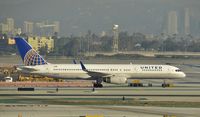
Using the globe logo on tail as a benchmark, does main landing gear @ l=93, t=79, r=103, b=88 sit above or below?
A: below

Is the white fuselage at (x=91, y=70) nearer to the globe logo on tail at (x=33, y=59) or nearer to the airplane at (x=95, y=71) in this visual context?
the airplane at (x=95, y=71)

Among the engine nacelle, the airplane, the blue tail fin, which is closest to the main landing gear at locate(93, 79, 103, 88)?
the airplane

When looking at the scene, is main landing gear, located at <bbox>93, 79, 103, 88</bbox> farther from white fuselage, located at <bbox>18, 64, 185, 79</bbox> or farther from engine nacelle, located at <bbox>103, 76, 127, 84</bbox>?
white fuselage, located at <bbox>18, 64, 185, 79</bbox>

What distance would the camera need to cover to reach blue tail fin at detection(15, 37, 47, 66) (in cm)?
8988

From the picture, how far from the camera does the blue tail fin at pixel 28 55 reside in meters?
89.9

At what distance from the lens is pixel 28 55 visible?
9012 centimetres

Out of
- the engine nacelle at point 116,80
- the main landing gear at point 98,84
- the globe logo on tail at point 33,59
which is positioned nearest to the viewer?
the main landing gear at point 98,84

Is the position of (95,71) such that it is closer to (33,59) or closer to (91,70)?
(91,70)

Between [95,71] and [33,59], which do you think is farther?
[33,59]

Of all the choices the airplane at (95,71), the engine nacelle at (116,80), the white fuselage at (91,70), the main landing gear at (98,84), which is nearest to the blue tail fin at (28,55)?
the airplane at (95,71)

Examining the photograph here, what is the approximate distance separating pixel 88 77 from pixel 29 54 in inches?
406

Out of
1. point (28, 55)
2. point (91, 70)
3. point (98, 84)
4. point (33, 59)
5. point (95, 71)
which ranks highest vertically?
point (28, 55)

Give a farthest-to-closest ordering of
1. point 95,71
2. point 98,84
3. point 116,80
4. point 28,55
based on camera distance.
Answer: point 28,55 → point 95,71 → point 116,80 → point 98,84

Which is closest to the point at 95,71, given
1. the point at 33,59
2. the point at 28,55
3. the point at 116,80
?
the point at 116,80
